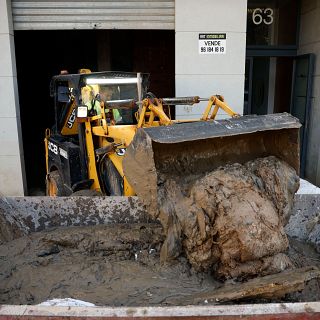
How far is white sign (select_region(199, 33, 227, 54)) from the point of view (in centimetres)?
663

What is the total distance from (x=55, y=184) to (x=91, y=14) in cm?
318

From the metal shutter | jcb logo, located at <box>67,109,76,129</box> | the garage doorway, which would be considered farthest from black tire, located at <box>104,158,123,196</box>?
the garage doorway

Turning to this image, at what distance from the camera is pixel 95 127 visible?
4641 mm

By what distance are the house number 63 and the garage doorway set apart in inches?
110

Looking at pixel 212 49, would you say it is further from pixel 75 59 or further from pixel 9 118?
pixel 75 59

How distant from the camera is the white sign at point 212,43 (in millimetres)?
6629

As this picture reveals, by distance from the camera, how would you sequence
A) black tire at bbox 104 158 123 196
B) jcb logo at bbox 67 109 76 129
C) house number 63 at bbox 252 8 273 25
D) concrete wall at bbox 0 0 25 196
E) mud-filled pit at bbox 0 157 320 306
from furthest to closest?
house number 63 at bbox 252 8 273 25, concrete wall at bbox 0 0 25 196, jcb logo at bbox 67 109 76 129, black tire at bbox 104 158 123 196, mud-filled pit at bbox 0 157 320 306

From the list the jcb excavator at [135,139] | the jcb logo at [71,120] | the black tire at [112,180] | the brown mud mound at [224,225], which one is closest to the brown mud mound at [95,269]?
the brown mud mound at [224,225]

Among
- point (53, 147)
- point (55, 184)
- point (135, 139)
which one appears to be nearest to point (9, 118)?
point (53, 147)

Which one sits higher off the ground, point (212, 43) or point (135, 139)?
point (212, 43)

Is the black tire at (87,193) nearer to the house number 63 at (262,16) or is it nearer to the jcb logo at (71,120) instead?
the jcb logo at (71,120)

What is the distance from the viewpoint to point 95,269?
3.25 m

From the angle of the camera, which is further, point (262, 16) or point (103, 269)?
point (262, 16)

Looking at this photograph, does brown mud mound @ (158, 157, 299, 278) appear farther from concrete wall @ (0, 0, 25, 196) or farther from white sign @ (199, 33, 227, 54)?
concrete wall @ (0, 0, 25, 196)
